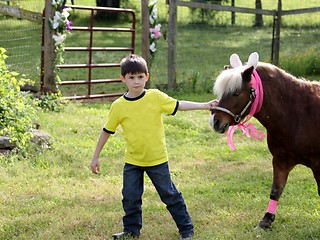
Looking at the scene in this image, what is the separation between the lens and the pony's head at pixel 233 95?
412cm

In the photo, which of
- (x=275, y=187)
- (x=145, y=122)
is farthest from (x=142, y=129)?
(x=275, y=187)

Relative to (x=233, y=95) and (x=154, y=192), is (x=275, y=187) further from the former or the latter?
(x=154, y=192)

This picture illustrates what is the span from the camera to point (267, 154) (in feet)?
24.0

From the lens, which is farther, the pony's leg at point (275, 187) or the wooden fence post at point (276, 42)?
the wooden fence post at point (276, 42)

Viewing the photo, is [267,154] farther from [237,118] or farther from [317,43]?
[317,43]

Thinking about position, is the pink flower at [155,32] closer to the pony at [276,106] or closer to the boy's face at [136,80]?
the pony at [276,106]

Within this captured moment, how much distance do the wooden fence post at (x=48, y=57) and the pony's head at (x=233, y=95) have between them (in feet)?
20.0

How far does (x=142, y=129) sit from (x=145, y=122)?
54mm

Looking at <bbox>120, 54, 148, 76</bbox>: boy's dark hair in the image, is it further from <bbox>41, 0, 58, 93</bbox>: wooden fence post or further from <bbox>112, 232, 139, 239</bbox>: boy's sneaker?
<bbox>41, 0, 58, 93</bbox>: wooden fence post

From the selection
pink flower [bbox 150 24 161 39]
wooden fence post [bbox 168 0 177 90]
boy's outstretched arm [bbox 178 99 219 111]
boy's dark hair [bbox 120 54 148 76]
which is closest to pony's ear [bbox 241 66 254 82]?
boy's outstretched arm [bbox 178 99 219 111]

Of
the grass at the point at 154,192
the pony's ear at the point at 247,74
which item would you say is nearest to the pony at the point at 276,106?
the pony's ear at the point at 247,74

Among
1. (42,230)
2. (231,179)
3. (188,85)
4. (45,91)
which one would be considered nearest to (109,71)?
(188,85)

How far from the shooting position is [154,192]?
577 centimetres

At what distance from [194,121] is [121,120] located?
470 centimetres
